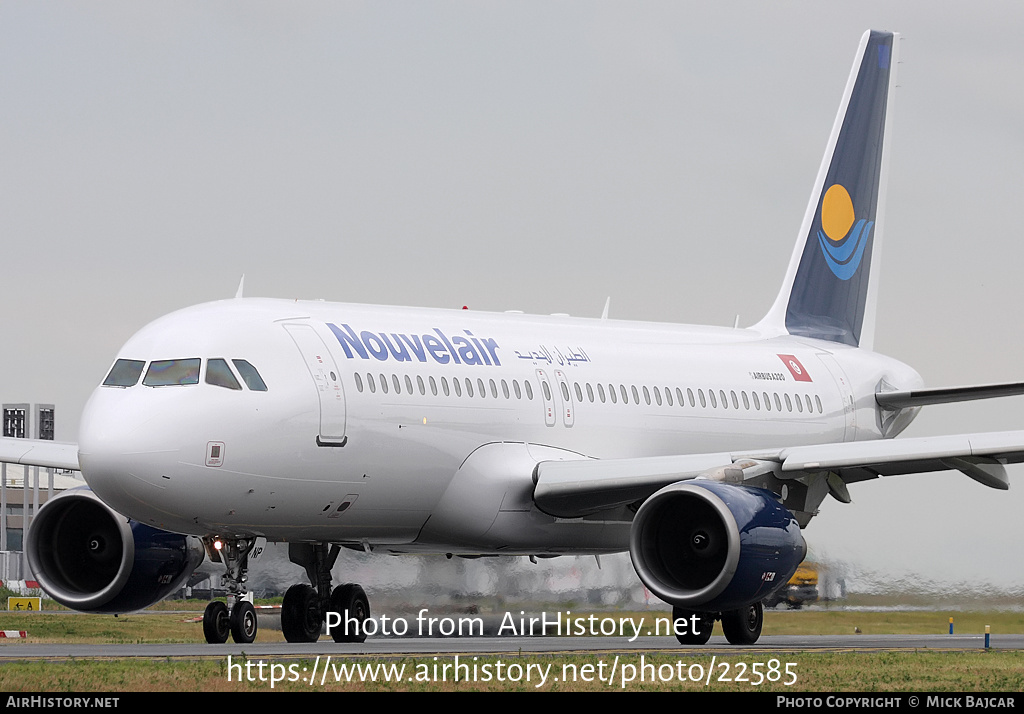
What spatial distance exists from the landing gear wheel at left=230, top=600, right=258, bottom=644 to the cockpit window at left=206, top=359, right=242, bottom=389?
2.56 metres

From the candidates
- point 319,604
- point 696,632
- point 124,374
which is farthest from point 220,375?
point 696,632

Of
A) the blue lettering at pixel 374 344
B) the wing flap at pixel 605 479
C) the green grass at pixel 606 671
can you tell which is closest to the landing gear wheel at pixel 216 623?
the green grass at pixel 606 671

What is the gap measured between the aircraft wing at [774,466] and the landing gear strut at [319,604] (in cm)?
287

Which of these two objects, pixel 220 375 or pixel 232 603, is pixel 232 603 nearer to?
pixel 232 603

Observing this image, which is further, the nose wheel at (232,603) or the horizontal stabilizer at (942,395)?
the horizontal stabilizer at (942,395)

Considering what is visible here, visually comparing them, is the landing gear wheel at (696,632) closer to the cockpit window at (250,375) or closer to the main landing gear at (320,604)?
the main landing gear at (320,604)

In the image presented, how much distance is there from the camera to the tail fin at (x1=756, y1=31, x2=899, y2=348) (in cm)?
2922

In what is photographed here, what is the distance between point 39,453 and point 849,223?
49.1 ft

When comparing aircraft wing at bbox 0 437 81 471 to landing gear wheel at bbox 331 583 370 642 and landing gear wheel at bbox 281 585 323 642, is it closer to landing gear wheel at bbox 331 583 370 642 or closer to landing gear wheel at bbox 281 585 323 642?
landing gear wheel at bbox 281 585 323 642

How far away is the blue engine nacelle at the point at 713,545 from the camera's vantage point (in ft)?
59.2

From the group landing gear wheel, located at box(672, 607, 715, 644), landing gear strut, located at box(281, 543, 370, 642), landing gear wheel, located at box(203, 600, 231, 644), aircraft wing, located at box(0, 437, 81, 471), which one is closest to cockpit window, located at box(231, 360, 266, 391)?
landing gear wheel, located at box(203, 600, 231, 644)

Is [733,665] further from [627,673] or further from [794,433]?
[794,433]

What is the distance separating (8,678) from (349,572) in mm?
10564

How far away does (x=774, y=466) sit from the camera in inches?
Answer: 776
